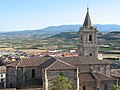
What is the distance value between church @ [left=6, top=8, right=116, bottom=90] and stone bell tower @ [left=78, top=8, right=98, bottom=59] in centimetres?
676

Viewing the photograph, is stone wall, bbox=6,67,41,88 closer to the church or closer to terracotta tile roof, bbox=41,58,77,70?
the church

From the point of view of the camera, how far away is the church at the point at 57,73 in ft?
132

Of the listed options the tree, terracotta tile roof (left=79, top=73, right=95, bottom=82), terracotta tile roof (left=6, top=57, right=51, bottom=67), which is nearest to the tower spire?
terracotta tile roof (left=79, top=73, right=95, bottom=82)

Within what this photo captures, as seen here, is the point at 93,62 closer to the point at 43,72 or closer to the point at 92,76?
the point at 92,76

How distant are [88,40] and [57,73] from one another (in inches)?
577

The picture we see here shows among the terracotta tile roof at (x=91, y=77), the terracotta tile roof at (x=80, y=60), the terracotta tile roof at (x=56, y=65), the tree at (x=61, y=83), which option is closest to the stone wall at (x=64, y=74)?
the terracotta tile roof at (x=56, y=65)

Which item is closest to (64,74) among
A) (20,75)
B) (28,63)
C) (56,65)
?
(56,65)

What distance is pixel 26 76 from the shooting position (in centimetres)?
4316

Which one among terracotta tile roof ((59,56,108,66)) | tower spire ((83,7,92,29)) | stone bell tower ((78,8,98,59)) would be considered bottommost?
terracotta tile roof ((59,56,108,66))

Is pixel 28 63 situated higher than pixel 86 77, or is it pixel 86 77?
pixel 28 63

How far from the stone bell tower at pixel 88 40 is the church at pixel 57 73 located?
22.2ft

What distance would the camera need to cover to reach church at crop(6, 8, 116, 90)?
40281mm

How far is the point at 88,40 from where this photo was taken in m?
53.4

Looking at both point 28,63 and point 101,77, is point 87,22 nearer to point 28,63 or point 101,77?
point 101,77
